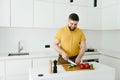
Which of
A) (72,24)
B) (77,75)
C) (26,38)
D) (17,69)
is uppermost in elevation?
(72,24)

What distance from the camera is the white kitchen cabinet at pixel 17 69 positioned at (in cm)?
285

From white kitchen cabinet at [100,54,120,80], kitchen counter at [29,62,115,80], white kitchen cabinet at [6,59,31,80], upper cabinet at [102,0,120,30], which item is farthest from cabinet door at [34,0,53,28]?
kitchen counter at [29,62,115,80]

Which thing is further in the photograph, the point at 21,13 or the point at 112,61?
the point at 112,61

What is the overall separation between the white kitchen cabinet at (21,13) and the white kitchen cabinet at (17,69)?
2.47 feet

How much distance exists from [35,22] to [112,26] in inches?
69.5

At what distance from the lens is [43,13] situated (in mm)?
3238

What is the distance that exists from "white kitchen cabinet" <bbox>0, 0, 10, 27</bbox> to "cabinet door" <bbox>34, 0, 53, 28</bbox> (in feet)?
1.81

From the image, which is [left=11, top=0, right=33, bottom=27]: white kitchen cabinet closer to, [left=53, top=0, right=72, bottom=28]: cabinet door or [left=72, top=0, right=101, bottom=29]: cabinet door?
[left=53, top=0, right=72, bottom=28]: cabinet door

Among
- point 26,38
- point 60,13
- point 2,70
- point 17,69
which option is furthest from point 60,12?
point 2,70

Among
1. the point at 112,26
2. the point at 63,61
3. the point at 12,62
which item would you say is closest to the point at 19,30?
the point at 12,62

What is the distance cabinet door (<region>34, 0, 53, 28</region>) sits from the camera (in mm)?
3186

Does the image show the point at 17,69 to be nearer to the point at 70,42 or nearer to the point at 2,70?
A: the point at 2,70

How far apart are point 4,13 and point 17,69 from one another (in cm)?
114

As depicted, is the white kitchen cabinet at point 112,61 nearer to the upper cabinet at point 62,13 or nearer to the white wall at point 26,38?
the upper cabinet at point 62,13
